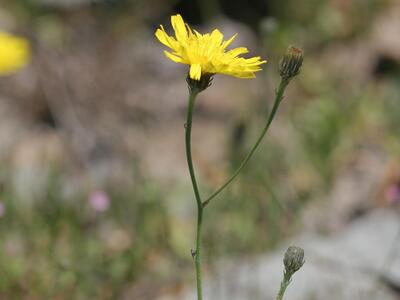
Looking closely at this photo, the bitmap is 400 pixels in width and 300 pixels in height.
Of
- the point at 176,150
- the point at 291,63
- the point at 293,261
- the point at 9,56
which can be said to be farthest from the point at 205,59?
the point at 176,150

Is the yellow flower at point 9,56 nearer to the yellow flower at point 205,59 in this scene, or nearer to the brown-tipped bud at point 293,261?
the yellow flower at point 205,59

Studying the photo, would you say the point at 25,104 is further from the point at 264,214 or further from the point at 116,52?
the point at 264,214

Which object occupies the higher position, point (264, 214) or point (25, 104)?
Result: point (25, 104)

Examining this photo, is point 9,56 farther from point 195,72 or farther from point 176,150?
point 195,72

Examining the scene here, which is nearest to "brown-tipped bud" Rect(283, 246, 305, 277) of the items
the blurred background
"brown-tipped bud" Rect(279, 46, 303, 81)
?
"brown-tipped bud" Rect(279, 46, 303, 81)

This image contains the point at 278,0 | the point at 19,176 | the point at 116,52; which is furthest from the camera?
the point at 278,0

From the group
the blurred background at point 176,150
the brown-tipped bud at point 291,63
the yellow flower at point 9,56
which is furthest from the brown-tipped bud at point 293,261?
the yellow flower at point 9,56

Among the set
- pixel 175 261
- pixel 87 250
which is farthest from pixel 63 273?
pixel 175 261
